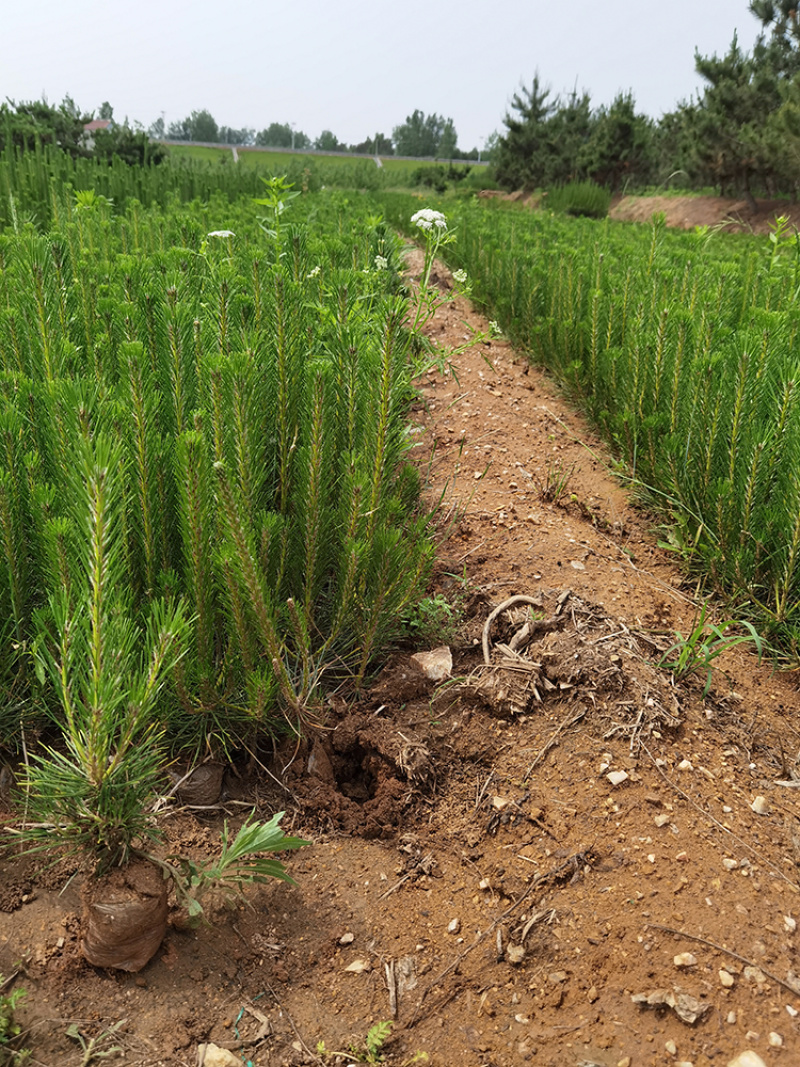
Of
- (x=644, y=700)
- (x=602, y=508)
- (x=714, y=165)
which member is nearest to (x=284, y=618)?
(x=644, y=700)

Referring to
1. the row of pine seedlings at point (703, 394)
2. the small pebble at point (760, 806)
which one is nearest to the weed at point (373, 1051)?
the small pebble at point (760, 806)

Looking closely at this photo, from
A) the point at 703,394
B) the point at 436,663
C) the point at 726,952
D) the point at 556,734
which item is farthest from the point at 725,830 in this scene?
the point at 703,394

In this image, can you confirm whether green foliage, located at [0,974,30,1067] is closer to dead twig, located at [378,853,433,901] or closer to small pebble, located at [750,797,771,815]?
dead twig, located at [378,853,433,901]

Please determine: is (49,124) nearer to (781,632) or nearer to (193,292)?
(193,292)

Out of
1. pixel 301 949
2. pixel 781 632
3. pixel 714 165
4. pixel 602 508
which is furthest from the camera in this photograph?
pixel 714 165

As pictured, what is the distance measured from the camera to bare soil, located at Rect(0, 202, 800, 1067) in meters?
1.40

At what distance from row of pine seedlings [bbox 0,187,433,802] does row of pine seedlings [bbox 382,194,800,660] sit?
1.24 m

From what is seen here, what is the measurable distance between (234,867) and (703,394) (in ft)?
8.07

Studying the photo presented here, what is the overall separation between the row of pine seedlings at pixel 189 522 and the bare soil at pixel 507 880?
0.30 m

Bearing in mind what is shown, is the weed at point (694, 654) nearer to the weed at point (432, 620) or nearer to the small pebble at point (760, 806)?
the small pebble at point (760, 806)

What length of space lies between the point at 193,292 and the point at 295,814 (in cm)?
208

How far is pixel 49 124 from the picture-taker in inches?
610

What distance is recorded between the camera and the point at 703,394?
2.98m

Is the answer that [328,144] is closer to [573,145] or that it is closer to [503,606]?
[573,145]
